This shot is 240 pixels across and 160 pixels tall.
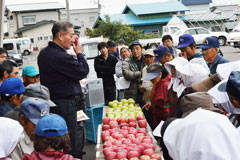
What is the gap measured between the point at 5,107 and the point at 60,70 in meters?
0.83

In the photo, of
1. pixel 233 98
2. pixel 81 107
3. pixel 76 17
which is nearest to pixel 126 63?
pixel 81 107

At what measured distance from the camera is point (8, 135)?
2461 mm

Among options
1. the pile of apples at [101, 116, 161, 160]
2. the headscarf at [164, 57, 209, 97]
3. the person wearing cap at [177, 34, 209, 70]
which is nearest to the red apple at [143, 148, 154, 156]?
the pile of apples at [101, 116, 161, 160]

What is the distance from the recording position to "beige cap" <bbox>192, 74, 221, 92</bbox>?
332 centimetres

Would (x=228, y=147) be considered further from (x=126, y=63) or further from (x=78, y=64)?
(x=126, y=63)

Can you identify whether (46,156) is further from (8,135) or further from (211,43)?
(211,43)

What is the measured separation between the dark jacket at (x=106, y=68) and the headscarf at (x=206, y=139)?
564cm

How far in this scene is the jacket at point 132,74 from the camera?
20.4 ft

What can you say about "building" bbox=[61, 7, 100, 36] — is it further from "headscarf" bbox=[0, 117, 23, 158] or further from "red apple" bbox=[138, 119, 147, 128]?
"headscarf" bbox=[0, 117, 23, 158]

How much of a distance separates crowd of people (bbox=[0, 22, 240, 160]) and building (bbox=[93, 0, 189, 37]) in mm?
37382

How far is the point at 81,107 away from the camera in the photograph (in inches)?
218

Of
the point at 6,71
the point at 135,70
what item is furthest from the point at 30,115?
the point at 135,70

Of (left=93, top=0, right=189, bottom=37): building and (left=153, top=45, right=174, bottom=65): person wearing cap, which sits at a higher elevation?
(left=93, top=0, right=189, bottom=37): building

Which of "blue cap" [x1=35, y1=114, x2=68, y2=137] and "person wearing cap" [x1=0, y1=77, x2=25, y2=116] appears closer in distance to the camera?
"blue cap" [x1=35, y1=114, x2=68, y2=137]
